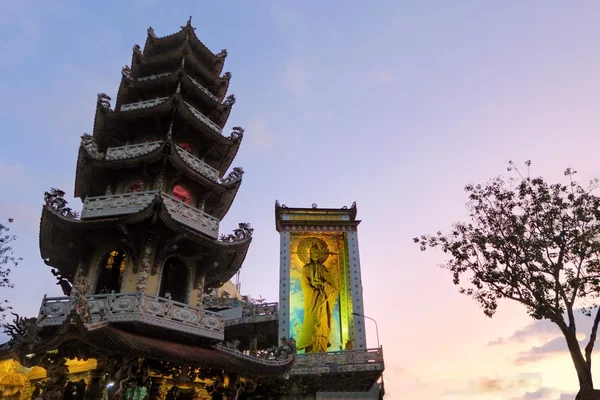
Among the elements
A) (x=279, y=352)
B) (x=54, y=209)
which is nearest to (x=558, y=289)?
(x=279, y=352)

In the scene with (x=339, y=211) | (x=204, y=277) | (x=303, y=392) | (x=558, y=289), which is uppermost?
(x=339, y=211)

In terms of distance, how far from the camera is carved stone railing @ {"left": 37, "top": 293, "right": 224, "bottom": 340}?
13.8 meters

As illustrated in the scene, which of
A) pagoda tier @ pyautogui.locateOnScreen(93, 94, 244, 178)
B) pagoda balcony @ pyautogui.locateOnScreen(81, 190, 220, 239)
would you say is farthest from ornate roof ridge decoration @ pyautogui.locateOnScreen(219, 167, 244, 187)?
pagoda balcony @ pyautogui.locateOnScreen(81, 190, 220, 239)

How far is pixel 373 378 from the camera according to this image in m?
20.9

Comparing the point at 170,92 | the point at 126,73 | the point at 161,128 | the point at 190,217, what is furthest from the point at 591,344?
the point at 126,73

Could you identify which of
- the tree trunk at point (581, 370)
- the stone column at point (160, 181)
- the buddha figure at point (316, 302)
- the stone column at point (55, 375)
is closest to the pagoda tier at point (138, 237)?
the stone column at point (160, 181)

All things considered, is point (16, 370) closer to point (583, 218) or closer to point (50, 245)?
point (50, 245)

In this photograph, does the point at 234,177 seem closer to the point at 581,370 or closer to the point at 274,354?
the point at 274,354

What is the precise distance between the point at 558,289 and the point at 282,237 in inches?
639

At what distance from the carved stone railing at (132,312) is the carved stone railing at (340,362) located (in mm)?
7615

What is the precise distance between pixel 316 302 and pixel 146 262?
1146 centimetres

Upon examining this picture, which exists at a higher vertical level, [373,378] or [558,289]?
[558,289]

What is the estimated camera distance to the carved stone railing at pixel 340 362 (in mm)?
20719

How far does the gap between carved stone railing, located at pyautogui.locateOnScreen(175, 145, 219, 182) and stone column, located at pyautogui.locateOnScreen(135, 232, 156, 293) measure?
155 inches
